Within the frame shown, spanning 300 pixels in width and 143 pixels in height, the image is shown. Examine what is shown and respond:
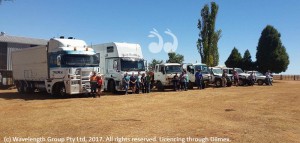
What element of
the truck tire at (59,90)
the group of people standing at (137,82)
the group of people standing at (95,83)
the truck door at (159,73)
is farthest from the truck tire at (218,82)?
the truck tire at (59,90)

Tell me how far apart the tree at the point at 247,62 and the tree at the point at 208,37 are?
6.02 metres

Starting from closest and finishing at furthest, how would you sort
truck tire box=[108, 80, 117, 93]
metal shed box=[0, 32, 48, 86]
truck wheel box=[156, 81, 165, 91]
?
truck tire box=[108, 80, 117, 93] → truck wheel box=[156, 81, 165, 91] → metal shed box=[0, 32, 48, 86]

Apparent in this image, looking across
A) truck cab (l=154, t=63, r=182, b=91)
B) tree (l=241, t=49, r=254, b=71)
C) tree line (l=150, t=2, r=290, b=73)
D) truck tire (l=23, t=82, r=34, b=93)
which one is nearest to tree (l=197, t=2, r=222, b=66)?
tree line (l=150, t=2, r=290, b=73)

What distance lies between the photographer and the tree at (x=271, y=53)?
148 ft

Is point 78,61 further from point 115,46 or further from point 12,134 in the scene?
point 12,134

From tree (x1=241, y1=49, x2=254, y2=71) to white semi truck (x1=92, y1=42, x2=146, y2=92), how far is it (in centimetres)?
3190

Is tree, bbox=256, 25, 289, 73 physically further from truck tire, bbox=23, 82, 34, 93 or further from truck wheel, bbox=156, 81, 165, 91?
truck tire, bbox=23, 82, 34, 93

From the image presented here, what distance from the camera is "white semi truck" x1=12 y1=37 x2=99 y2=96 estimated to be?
17859 millimetres

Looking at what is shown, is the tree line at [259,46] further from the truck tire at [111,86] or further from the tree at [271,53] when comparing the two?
the truck tire at [111,86]

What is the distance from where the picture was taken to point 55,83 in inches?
737

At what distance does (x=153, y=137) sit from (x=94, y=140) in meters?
1.43

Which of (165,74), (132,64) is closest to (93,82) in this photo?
(132,64)

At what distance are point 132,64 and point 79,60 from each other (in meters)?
4.12

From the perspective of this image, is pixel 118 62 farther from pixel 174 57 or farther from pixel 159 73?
pixel 174 57
